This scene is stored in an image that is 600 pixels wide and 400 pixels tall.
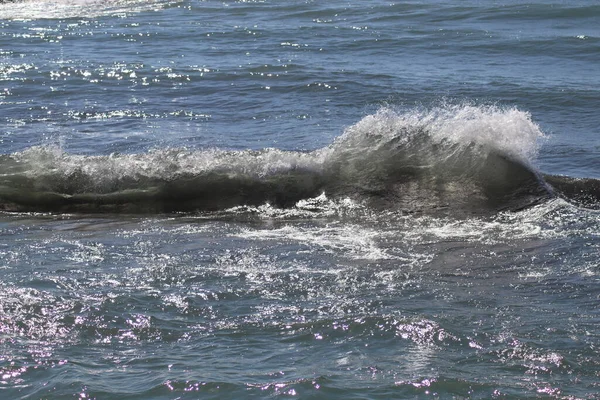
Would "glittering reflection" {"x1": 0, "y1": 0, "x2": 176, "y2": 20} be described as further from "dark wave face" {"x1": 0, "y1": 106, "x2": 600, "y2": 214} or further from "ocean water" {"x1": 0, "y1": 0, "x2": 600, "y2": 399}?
"dark wave face" {"x1": 0, "y1": 106, "x2": 600, "y2": 214}

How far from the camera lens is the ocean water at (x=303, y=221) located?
4.59m

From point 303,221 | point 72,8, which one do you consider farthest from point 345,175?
point 72,8

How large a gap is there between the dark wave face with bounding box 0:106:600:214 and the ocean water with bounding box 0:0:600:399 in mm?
22

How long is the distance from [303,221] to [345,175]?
3.14ft

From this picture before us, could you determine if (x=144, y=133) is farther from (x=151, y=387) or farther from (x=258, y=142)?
(x=151, y=387)

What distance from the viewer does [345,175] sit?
8492 millimetres

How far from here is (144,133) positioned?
36.5ft

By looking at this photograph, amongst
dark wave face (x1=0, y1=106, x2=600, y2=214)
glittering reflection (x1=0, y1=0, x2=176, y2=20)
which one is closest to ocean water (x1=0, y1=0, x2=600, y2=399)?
dark wave face (x1=0, y1=106, x2=600, y2=214)

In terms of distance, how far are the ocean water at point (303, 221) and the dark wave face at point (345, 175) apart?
22 mm

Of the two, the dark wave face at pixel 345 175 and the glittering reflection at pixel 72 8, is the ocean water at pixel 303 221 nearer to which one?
the dark wave face at pixel 345 175

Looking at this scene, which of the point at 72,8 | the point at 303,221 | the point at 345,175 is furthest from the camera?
the point at 72,8

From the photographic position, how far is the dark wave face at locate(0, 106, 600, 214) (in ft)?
26.7

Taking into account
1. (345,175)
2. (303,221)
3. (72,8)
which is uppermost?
(72,8)

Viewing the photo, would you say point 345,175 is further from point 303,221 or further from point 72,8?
point 72,8
